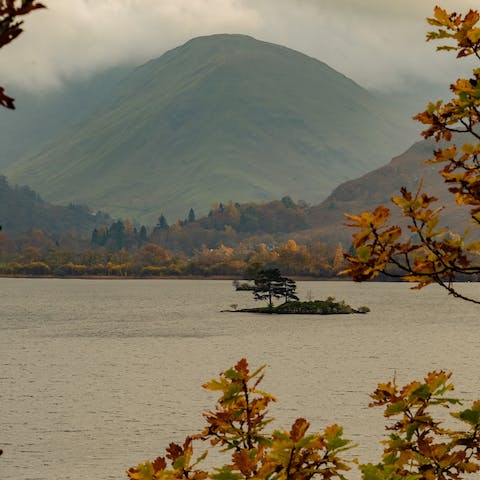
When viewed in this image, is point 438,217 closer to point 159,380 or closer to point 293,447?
point 293,447

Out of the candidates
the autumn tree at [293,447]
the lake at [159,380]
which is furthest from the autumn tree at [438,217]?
the lake at [159,380]

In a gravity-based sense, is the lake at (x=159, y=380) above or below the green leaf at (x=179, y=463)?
below

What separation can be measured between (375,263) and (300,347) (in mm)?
155212

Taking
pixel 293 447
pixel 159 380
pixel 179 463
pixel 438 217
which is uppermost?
pixel 438 217

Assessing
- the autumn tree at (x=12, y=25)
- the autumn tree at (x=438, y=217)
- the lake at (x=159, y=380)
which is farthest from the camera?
the lake at (x=159, y=380)

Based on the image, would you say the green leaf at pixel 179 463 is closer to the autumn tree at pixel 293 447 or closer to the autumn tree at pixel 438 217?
the autumn tree at pixel 293 447

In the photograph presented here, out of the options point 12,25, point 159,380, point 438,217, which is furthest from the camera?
point 159,380

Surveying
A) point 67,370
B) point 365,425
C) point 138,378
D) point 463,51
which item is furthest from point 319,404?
point 463,51

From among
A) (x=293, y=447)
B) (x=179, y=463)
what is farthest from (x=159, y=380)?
(x=293, y=447)

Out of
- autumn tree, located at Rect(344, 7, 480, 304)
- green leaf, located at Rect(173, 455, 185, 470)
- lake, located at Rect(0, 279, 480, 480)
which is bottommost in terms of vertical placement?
lake, located at Rect(0, 279, 480, 480)

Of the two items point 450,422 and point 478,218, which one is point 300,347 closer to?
point 450,422

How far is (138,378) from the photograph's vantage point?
121m

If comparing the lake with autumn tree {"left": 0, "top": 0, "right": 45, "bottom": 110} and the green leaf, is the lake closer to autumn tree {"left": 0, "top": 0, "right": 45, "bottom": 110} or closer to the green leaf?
the green leaf

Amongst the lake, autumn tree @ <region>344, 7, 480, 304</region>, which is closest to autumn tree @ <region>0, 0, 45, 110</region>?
autumn tree @ <region>344, 7, 480, 304</region>
